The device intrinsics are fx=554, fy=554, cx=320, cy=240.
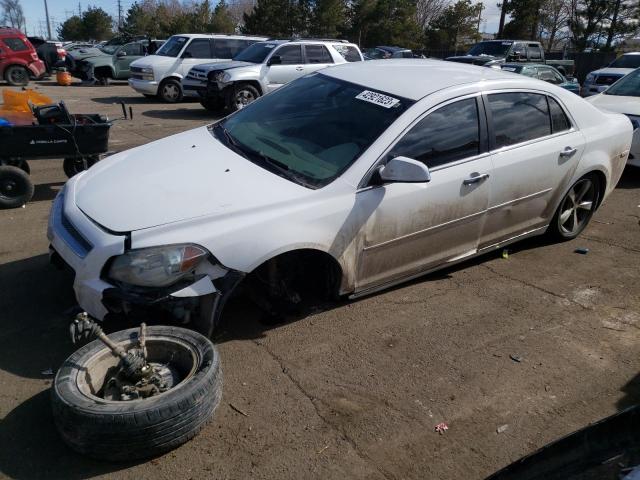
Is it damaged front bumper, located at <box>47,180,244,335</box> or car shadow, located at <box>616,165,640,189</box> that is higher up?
damaged front bumper, located at <box>47,180,244,335</box>

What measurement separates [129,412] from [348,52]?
13396mm

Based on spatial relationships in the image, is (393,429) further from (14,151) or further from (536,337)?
(14,151)

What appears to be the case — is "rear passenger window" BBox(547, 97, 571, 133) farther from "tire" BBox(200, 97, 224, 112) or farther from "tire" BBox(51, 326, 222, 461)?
"tire" BBox(200, 97, 224, 112)

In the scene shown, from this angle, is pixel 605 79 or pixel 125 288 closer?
pixel 125 288

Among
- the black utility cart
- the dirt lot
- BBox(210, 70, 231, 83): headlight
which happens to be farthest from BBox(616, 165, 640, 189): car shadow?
BBox(210, 70, 231, 83): headlight

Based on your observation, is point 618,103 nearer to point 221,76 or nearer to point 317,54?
point 317,54

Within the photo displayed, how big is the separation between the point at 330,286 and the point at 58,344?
175 centimetres

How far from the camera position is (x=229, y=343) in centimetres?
355

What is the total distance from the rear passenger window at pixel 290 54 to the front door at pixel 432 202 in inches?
392

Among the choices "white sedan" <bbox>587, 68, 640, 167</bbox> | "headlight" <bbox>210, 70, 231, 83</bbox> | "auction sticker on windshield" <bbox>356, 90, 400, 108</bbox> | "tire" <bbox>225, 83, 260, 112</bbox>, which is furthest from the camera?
"tire" <bbox>225, 83, 260, 112</bbox>

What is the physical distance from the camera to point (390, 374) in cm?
335

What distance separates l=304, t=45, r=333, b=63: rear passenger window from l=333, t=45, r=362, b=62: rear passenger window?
434 millimetres

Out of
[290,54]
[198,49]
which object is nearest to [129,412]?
[290,54]

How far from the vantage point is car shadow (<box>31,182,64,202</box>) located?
627 centimetres
